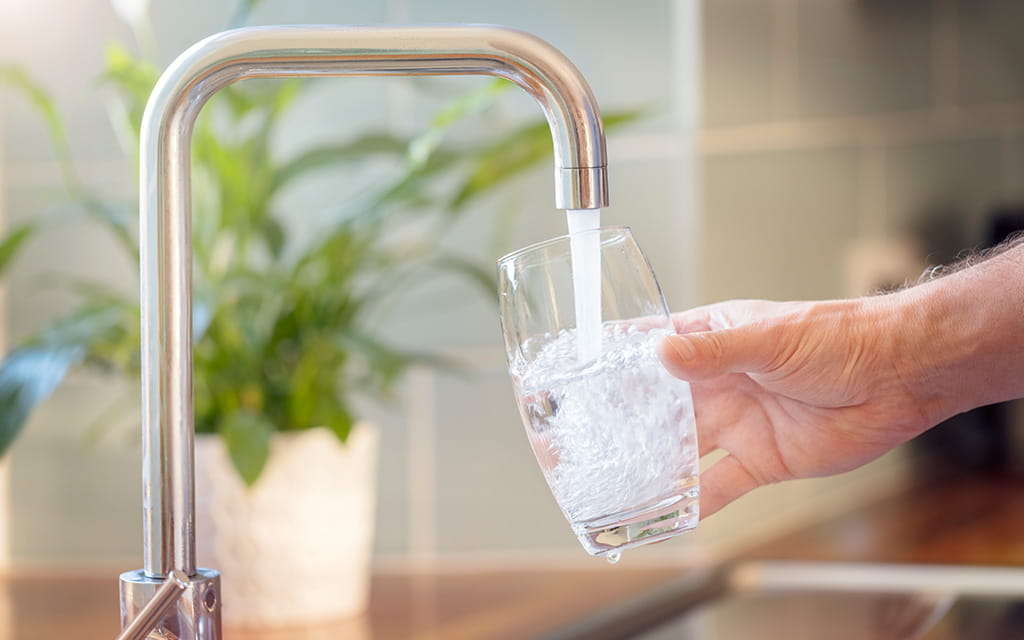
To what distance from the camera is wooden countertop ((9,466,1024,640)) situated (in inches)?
53.5

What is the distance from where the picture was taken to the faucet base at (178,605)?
666 millimetres

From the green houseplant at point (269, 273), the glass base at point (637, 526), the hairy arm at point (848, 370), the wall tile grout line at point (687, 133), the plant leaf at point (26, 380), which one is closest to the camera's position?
the glass base at point (637, 526)

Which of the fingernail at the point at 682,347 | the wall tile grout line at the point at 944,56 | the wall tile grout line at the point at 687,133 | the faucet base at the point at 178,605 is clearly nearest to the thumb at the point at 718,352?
the fingernail at the point at 682,347

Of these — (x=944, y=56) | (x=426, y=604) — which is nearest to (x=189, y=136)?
(x=426, y=604)

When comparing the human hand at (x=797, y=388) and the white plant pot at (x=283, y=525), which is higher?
the human hand at (x=797, y=388)

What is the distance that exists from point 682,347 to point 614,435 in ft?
0.20

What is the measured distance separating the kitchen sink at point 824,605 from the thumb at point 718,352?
1.96 ft

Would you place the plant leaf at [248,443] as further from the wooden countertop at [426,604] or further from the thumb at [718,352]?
the thumb at [718,352]

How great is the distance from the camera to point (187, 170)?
66 cm

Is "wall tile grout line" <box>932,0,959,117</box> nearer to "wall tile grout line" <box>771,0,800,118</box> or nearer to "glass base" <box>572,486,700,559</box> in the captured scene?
"wall tile grout line" <box>771,0,800,118</box>

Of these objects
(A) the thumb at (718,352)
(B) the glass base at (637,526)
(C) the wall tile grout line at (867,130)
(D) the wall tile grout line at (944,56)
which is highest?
(D) the wall tile grout line at (944,56)

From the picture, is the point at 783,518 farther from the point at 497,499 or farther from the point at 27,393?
the point at 27,393

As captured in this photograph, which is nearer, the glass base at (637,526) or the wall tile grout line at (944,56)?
the glass base at (637,526)

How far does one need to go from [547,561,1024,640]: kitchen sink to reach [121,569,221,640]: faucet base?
68 cm
